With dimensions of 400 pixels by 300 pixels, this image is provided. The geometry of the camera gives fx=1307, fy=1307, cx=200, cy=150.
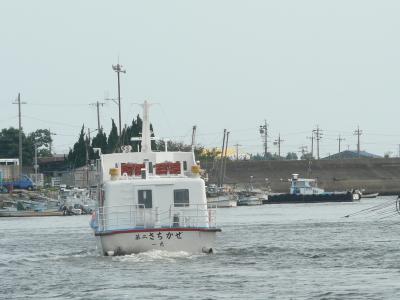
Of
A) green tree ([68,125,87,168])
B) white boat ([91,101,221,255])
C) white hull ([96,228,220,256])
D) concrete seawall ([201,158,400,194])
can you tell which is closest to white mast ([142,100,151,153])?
white boat ([91,101,221,255])

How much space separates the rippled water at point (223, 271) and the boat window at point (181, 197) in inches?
94.5

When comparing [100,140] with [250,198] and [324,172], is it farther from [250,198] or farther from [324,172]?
[324,172]

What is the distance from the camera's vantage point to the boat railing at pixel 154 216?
162 feet

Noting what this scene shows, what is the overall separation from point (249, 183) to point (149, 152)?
13474 cm

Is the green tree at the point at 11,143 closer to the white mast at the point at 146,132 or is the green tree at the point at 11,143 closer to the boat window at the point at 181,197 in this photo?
the white mast at the point at 146,132

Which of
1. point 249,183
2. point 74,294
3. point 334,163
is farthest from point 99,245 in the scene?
point 334,163

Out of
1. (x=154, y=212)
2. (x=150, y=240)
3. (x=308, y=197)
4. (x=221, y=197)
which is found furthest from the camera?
(x=308, y=197)

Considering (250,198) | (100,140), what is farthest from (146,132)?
(250,198)

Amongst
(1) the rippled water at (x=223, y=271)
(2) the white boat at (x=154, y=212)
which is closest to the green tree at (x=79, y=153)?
(1) the rippled water at (x=223, y=271)

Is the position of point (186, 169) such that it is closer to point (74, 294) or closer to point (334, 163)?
point (74, 294)

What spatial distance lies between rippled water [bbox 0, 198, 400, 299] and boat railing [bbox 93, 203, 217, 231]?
1503mm

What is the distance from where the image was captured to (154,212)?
4950cm

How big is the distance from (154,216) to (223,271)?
5627 mm

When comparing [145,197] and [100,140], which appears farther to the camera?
[100,140]
